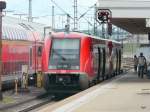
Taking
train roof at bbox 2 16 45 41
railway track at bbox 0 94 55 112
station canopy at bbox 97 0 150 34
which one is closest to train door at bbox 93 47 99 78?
station canopy at bbox 97 0 150 34

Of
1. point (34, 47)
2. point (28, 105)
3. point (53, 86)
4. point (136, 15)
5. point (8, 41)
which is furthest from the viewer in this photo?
point (34, 47)

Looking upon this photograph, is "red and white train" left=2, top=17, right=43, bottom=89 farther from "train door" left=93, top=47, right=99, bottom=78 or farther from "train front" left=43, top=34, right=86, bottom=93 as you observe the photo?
"train door" left=93, top=47, right=99, bottom=78

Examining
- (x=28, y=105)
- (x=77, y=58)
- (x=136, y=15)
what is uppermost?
(x=136, y=15)

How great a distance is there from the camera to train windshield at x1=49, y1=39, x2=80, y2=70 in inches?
1066

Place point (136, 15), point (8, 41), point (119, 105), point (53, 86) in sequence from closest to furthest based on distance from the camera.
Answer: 1. point (119, 105)
2. point (53, 86)
3. point (8, 41)
4. point (136, 15)

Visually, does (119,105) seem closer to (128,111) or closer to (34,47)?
(128,111)

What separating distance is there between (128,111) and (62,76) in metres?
10.2

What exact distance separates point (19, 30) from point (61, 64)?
5109mm

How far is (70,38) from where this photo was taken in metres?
27.6

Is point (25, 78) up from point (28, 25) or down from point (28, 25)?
down

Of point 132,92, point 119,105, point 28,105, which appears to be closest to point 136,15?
point 132,92

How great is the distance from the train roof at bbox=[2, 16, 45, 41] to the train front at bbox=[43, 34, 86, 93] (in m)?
2.30

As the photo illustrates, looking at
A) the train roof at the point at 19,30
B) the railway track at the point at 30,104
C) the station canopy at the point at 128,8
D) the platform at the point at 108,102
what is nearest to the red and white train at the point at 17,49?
the train roof at the point at 19,30

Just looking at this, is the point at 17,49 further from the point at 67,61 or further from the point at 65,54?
the point at 67,61
